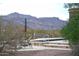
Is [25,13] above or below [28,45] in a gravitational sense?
above

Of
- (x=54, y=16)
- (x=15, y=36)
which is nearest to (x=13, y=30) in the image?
(x=15, y=36)

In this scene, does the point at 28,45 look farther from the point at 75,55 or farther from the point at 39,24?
the point at 75,55

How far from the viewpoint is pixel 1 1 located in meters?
2.64

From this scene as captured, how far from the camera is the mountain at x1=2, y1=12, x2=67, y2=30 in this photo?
8.62 feet

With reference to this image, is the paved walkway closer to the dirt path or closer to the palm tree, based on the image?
the dirt path

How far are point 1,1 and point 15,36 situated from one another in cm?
55

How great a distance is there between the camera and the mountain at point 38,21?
8.62ft

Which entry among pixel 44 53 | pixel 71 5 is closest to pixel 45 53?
pixel 44 53

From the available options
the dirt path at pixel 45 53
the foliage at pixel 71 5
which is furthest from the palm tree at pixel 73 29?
the dirt path at pixel 45 53

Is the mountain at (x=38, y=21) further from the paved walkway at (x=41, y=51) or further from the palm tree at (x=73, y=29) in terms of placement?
the paved walkway at (x=41, y=51)

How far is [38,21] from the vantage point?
8.70 feet

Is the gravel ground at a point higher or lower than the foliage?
lower

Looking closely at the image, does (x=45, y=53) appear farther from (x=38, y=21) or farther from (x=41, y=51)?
(x=38, y=21)

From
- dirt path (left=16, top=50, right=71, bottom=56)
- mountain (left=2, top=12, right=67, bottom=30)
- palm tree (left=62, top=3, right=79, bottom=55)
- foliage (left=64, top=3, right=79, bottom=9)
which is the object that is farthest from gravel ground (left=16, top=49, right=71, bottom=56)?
foliage (left=64, top=3, right=79, bottom=9)
